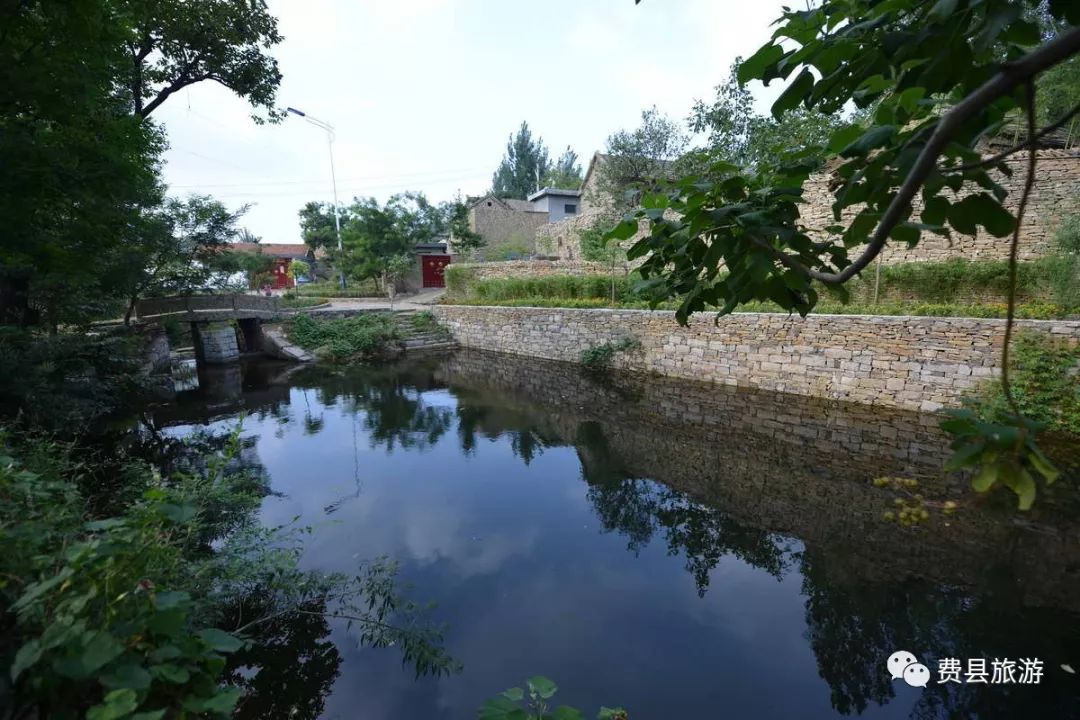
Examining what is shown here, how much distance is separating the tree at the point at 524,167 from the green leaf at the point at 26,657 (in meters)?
49.5

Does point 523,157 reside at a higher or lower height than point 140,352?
higher

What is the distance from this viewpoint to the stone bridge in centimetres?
1312

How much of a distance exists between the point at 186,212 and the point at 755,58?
14.2 meters

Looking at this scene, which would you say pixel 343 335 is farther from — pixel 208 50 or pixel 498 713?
pixel 498 713

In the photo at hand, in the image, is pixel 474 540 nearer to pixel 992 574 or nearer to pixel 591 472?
pixel 591 472

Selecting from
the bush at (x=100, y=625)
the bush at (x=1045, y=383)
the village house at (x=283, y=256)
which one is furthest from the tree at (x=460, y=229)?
the bush at (x=100, y=625)

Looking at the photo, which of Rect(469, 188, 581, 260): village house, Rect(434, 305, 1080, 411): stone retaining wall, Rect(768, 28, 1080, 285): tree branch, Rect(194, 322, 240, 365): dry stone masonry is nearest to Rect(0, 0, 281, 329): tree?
Rect(768, 28, 1080, 285): tree branch

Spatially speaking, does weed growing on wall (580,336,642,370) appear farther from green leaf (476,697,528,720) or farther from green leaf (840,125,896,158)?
green leaf (840,125,896,158)

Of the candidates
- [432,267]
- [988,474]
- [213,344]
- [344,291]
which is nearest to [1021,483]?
[988,474]

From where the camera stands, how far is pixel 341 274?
2808cm

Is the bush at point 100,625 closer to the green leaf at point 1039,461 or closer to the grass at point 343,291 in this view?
the green leaf at point 1039,461

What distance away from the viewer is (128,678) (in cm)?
128

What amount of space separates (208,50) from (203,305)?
6476 mm

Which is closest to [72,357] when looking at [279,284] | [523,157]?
[279,284]
